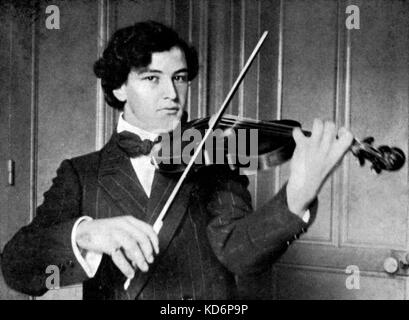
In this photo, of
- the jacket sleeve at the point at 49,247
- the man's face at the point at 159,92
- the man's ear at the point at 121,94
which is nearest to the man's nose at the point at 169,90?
the man's face at the point at 159,92

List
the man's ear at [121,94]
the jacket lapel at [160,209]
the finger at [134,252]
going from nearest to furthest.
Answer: the finger at [134,252] → the jacket lapel at [160,209] → the man's ear at [121,94]

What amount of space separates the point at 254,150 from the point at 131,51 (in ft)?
1.09

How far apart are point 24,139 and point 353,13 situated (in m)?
0.90

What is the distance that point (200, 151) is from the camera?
0.96m

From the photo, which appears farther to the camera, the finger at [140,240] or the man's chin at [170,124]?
the man's chin at [170,124]

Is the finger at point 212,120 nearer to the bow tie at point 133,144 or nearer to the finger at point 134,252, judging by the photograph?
the bow tie at point 133,144

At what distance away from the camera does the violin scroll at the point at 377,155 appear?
89 cm

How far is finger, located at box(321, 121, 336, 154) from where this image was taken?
84 centimetres

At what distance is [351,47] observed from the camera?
1341 mm

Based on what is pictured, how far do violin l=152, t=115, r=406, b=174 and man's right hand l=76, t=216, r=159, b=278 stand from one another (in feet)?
0.56

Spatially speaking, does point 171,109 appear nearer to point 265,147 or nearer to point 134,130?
point 134,130

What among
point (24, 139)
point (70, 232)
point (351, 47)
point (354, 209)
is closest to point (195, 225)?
point (70, 232)

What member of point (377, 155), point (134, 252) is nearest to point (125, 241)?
point (134, 252)

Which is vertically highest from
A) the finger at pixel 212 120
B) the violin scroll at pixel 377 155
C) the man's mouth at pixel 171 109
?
the man's mouth at pixel 171 109
